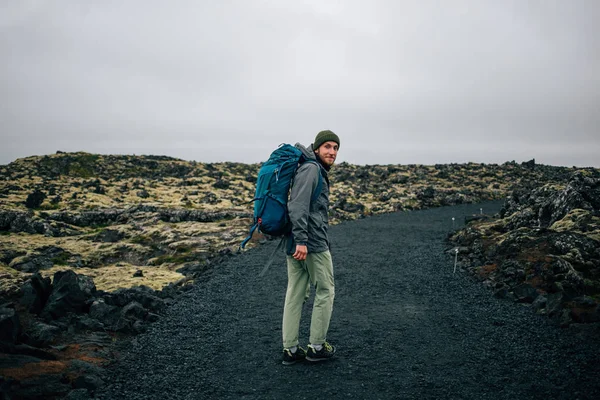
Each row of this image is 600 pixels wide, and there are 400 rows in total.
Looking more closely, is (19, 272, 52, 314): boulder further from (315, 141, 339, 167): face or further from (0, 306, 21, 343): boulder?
(315, 141, 339, 167): face

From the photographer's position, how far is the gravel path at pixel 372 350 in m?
5.05

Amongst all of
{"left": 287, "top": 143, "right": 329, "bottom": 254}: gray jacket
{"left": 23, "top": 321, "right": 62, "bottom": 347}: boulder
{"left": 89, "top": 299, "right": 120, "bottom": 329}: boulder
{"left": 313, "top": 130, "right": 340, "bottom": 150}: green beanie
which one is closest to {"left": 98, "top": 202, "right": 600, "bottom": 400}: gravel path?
{"left": 89, "top": 299, "right": 120, "bottom": 329}: boulder

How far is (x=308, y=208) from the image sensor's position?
5.44 m

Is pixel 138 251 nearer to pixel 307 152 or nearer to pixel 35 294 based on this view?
pixel 35 294

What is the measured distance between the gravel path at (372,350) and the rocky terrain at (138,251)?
2.27 feet

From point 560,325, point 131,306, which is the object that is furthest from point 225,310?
point 560,325

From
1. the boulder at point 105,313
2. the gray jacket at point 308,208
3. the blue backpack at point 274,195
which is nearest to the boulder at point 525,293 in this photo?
the gray jacket at point 308,208

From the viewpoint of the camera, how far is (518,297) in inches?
353

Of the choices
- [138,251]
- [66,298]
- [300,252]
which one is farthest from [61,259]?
[300,252]

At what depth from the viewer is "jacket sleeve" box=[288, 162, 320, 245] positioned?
17.4 feet

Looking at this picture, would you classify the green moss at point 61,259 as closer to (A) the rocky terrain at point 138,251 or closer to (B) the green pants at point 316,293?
(A) the rocky terrain at point 138,251

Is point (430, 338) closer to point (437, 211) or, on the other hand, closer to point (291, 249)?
point (291, 249)

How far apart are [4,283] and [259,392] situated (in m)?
8.95

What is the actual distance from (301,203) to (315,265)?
1.05 m
